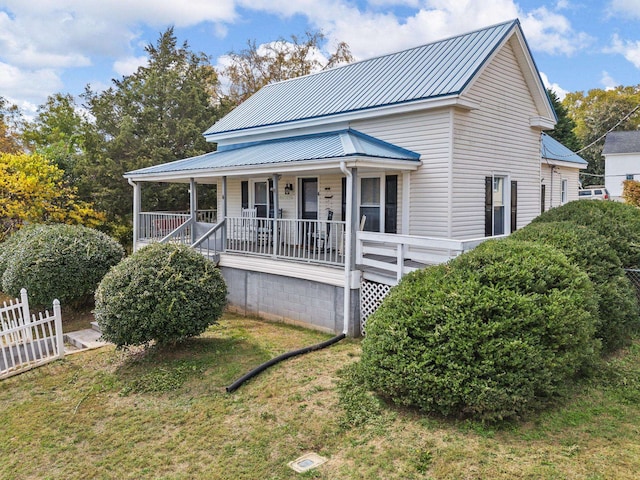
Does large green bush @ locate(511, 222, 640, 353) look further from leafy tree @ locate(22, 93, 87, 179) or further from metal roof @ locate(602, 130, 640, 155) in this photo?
metal roof @ locate(602, 130, 640, 155)

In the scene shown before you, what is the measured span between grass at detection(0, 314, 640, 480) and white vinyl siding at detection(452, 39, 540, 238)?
4.89 meters

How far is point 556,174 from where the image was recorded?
746 inches

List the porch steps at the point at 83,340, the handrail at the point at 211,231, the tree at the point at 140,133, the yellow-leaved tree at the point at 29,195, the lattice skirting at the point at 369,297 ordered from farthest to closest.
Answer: the tree at the point at 140,133 < the yellow-leaved tree at the point at 29,195 < the handrail at the point at 211,231 < the porch steps at the point at 83,340 < the lattice skirting at the point at 369,297

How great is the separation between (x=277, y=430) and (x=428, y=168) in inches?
288

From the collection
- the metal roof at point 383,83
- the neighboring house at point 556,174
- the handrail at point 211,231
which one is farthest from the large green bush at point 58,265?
the neighboring house at point 556,174

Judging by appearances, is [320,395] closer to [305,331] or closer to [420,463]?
[420,463]

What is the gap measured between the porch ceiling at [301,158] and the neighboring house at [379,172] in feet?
0.16

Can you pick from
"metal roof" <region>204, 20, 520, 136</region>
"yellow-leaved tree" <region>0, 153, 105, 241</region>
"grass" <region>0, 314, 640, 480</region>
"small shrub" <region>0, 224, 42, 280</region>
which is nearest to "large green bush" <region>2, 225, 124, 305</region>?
"small shrub" <region>0, 224, 42, 280</region>

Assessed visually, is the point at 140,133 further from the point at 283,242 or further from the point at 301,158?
the point at 301,158

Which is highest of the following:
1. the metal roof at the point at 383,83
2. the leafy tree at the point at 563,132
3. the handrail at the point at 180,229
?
the leafy tree at the point at 563,132

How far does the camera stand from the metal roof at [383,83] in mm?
10797

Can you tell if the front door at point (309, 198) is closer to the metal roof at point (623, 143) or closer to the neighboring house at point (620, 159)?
the neighboring house at point (620, 159)

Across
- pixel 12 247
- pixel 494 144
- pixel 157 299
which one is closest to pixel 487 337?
pixel 157 299

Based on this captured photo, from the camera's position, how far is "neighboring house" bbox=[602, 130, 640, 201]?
39.8 meters
